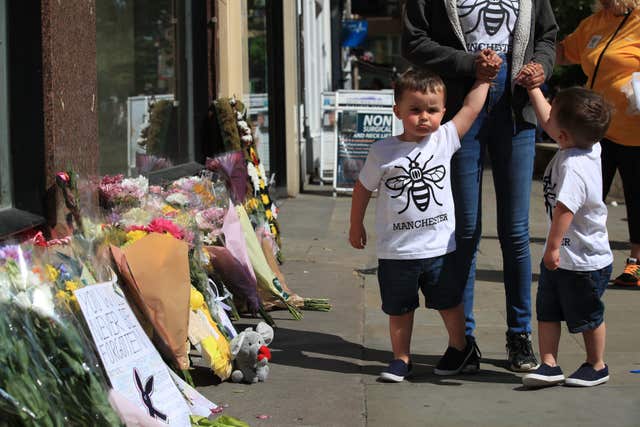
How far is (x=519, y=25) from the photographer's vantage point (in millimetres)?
4711

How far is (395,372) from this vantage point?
4.58m

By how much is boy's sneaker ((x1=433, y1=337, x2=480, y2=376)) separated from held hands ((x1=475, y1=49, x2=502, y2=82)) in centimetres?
118

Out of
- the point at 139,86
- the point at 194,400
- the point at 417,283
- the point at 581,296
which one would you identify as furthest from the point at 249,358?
the point at 139,86

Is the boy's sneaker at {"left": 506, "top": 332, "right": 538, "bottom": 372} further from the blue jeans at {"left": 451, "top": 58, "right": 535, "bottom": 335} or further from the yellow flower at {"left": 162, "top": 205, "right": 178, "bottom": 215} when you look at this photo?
the yellow flower at {"left": 162, "top": 205, "right": 178, "bottom": 215}

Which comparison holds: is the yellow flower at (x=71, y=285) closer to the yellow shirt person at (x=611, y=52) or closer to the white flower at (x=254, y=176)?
the white flower at (x=254, y=176)

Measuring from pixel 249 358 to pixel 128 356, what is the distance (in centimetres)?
102

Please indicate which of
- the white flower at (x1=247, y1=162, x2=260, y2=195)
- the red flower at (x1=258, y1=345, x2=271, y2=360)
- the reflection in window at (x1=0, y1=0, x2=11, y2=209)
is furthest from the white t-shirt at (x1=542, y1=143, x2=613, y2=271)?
the white flower at (x1=247, y1=162, x2=260, y2=195)

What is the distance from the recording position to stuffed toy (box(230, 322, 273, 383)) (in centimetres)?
456

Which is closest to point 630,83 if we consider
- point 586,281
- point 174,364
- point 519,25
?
point 519,25

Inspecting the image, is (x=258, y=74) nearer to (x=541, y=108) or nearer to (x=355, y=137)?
(x=355, y=137)

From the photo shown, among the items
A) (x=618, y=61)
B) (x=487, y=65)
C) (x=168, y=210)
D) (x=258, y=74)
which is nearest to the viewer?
(x=487, y=65)

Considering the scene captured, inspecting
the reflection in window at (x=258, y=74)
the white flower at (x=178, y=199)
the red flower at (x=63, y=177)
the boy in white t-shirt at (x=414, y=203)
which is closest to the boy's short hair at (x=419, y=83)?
the boy in white t-shirt at (x=414, y=203)

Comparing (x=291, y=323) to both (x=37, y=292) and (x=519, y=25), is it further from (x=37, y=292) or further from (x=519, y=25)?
(x=37, y=292)

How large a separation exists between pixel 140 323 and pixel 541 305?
171 centimetres
